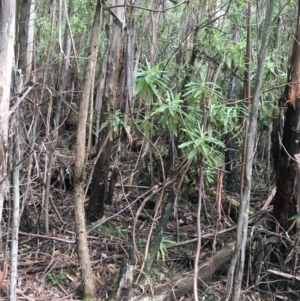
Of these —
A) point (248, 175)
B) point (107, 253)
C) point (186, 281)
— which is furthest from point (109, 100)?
point (186, 281)

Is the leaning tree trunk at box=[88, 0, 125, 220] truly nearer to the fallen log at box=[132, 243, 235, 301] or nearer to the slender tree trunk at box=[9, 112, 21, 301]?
the slender tree trunk at box=[9, 112, 21, 301]

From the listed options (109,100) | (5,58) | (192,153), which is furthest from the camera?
(109,100)

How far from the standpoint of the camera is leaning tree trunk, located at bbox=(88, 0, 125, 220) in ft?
15.0

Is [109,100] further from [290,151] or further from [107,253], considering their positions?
[290,151]

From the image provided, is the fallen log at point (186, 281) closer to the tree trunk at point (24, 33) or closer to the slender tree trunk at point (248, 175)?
the slender tree trunk at point (248, 175)

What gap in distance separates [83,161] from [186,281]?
1550 millimetres

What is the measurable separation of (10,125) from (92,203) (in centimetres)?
224

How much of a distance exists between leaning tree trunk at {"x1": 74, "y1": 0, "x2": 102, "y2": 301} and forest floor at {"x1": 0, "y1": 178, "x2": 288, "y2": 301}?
0.76 feet

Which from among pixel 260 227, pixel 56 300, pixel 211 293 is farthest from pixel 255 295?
pixel 56 300

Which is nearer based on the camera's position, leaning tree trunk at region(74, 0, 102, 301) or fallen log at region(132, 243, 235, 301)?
leaning tree trunk at region(74, 0, 102, 301)

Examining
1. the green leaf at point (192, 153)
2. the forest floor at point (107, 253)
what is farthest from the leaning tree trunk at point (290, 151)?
the green leaf at point (192, 153)

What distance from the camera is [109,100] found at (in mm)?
4762

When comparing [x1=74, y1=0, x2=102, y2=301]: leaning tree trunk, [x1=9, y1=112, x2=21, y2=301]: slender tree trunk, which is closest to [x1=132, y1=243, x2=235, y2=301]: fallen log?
[x1=74, y1=0, x2=102, y2=301]: leaning tree trunk

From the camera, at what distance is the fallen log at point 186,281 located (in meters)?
3.90
